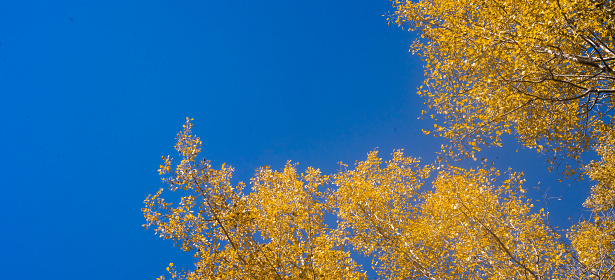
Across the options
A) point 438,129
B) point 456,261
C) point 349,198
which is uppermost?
point 349,198

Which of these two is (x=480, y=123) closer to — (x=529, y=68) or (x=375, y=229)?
(x=529, y=68)

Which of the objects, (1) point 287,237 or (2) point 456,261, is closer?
(1) point 287,237

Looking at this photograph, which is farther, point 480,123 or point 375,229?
point 375,229

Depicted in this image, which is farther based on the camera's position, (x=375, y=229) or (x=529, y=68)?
(x=375, y=229)

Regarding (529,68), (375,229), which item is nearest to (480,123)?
(529,68)

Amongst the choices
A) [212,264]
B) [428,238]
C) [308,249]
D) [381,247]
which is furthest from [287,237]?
[428,238]

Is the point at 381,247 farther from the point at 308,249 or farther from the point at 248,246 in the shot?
the point at 248,246

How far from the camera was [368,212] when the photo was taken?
1365cm

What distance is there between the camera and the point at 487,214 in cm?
1092

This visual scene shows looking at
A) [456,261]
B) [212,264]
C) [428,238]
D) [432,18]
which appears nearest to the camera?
[212,264]

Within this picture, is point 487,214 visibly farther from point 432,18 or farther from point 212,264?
point 212,264

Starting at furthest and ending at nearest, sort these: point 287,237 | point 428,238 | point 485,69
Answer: point 428,238 < point 287,237 < point 485,69

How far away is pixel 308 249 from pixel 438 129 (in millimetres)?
4501

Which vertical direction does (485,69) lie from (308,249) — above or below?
above
